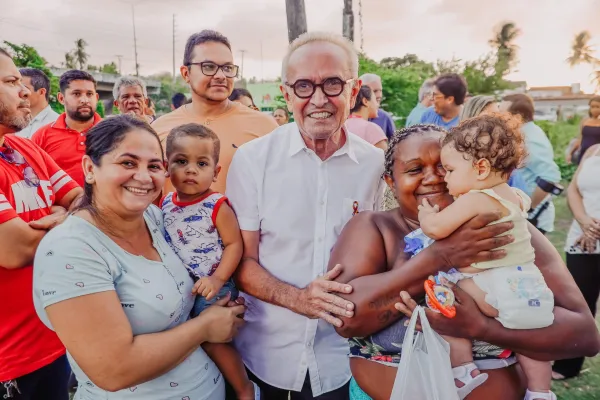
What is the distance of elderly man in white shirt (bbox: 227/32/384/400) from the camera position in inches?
87.6

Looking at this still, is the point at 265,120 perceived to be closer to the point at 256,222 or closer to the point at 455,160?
the point at 256,222

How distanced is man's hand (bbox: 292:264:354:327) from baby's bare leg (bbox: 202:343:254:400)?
53 centimetres

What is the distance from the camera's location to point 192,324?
1.84 metres

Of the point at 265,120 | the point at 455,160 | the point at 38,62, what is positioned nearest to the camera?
the point at 455,160

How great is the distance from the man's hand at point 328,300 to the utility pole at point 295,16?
20.6 ft

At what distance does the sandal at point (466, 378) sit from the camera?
170 cm

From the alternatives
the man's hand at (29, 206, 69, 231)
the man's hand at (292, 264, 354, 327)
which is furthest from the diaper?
the man's hand at (29, 206, 69, 231)

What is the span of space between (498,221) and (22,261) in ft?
7.11

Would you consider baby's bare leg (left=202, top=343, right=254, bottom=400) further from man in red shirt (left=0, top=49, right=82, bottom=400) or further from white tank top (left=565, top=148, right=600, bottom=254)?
white tank top (left=565, top=148, right=600, bottom=254)

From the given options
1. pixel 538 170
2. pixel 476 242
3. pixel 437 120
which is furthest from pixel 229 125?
pixel 437 120

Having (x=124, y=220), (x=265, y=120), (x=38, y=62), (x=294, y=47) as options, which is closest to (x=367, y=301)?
(x=124, y=220)

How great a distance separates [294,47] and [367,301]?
1.40 meters

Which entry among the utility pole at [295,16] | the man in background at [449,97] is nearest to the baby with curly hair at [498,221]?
the man in background at [449,97]

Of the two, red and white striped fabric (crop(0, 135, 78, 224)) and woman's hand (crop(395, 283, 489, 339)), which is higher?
red and white striped fabric (crop(0, 135, 78, 224))
